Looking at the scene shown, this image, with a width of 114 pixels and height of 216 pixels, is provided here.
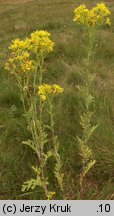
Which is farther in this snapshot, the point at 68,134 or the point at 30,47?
the point at 68,134

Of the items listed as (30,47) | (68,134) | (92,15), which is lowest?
(68,134)

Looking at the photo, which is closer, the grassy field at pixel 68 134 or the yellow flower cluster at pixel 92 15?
the yellow flower cluster at pixel 92 15

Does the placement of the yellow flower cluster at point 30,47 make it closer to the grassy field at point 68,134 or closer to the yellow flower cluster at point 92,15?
the yellow flower cluster at point 92,15

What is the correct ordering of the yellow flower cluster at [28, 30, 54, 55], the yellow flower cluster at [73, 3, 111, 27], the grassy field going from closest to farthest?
the yellow flower cluster at [28, 30, 54, 55] → the yellow flower cluster at [73, 3, 111, 27] → the grassy field

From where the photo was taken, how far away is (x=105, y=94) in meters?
3.87

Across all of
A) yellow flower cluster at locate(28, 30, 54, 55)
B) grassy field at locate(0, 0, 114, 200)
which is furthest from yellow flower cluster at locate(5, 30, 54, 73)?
grassy field at locate(0, 0, 114, 200)

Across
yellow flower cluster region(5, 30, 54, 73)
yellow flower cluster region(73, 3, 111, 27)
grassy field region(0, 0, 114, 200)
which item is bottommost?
grassy field region(0, 0, 114, 200)

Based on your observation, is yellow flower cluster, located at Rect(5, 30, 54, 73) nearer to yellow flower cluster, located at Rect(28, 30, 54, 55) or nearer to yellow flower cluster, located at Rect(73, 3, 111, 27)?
yellow flower cluster, located at Rect(28, 30, 54, 55)

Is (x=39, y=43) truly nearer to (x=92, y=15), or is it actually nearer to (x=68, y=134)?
(x=92, y=15)

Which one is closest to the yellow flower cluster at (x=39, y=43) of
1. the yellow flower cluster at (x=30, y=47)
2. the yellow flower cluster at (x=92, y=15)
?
the yellow flower cluster at (x=30, y=47)

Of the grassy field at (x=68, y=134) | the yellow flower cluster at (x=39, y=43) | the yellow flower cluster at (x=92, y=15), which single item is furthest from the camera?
the grassy field at (x=68, y=134)

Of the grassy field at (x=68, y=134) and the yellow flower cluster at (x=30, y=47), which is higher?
the yellow flower cluster at (x=30, y=47)

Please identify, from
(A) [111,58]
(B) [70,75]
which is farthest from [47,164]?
(A) [111,58]

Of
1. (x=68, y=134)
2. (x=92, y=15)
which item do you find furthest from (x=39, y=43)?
(x=68, y=134)
